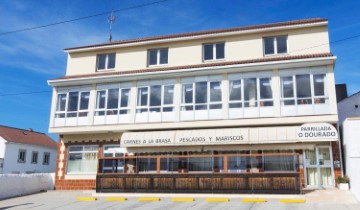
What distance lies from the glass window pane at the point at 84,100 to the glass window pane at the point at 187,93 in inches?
291

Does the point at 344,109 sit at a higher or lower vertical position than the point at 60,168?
higher

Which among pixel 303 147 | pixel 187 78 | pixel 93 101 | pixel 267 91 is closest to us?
pixel 303 147

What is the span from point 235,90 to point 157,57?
23.1 feet

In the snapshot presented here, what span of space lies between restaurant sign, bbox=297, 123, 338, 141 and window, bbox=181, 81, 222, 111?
18.1 ft

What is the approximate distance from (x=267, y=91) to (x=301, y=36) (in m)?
4.65

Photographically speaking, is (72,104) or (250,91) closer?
(250,91)

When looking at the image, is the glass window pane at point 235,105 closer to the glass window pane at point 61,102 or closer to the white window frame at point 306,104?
the white window frame at point 306,104

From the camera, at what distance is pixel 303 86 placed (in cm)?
2212

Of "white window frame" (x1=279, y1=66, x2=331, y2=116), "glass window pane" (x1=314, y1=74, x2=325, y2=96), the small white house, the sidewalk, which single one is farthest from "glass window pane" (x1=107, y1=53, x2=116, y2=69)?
the small white house

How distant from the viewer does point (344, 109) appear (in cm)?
2977

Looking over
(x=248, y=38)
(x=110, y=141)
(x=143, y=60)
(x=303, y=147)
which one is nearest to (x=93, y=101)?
(x=110, y=141)

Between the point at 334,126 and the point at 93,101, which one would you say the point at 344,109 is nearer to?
the point at 334,126

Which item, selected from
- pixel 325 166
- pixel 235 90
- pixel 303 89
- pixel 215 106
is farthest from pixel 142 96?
pixel 325 166

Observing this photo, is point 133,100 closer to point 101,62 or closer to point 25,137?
point 101,62
